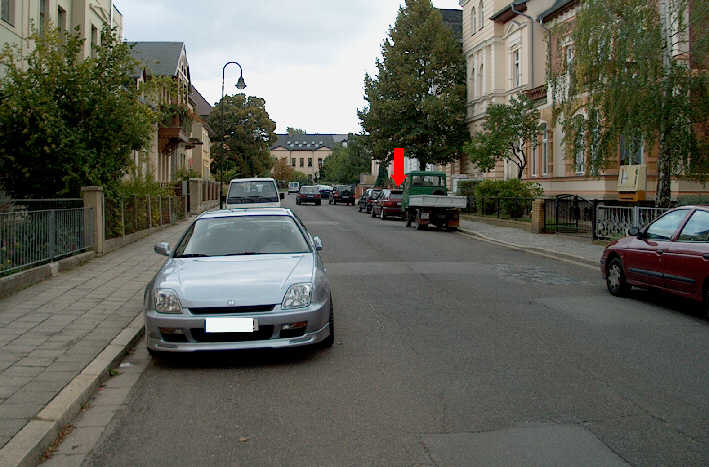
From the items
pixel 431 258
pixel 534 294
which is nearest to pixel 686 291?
pixel 534 294

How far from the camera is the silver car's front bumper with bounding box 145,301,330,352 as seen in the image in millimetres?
6312

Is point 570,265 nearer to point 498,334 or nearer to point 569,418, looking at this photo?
point 498,334

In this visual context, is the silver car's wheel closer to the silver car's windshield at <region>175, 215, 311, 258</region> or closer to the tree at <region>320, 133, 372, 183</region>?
the silver car's windshield at <region>175, 215, 311, 258</region>

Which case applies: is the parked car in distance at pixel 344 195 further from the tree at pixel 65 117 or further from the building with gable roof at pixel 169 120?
the tree at pixel 65 117

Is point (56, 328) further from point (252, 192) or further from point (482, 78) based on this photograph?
point (482, 78)

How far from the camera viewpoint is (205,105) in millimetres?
80250

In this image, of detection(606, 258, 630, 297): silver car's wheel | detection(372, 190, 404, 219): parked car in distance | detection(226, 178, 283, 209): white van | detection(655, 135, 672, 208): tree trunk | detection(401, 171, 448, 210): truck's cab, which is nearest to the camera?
detection(606, 258, 630, 297): silver car's wheel

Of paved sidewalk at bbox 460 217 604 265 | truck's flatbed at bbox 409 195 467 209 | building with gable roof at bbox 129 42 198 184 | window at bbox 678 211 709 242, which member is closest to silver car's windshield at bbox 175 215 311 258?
window at bbox 678 211 709 242

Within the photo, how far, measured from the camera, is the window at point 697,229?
909cm

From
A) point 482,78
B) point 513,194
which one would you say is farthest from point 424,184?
point 482,78

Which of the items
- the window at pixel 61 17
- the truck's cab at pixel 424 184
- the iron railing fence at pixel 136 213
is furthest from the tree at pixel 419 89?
the window at pixel 61 17

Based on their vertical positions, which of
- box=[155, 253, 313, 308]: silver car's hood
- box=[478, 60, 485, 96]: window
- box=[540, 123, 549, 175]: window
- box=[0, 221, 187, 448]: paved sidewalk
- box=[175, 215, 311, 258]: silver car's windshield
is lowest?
box=[0, 221, 187, 448]: paved sidewalk

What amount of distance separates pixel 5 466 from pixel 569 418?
3703 mm

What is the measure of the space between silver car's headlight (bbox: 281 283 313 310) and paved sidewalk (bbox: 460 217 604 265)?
10689 millimetres
